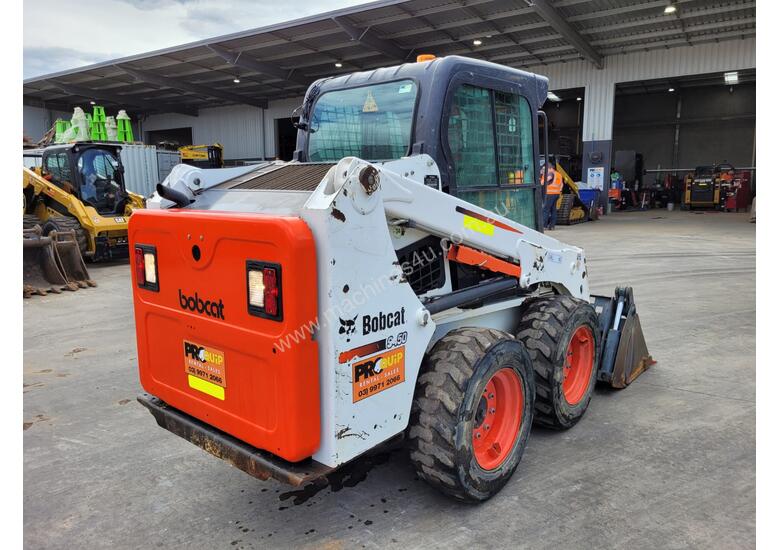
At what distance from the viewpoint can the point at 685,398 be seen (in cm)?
429

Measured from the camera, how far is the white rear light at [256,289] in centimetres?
226

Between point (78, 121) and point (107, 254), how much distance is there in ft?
13.6

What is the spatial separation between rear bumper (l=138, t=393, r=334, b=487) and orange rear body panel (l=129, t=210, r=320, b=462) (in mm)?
55

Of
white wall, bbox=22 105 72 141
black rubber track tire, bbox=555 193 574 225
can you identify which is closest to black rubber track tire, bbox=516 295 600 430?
black rubber track tire, bbox=555 193 574 225

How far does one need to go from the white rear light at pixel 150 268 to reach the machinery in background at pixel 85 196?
30.3 ft

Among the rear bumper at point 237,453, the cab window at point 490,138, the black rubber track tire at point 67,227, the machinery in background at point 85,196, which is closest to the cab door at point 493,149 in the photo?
the cab window at point 490,138

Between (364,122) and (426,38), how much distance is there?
16935mm

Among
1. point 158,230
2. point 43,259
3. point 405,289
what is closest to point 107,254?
point 43,259

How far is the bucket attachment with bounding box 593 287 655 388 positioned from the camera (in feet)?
14.5

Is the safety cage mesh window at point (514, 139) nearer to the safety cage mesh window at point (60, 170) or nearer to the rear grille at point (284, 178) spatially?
the rear grille at point (284, 178)

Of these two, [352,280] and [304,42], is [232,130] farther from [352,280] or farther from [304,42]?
[352,280]

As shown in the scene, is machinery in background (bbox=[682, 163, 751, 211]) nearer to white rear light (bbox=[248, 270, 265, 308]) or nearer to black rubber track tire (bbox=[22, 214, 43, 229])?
black rubber track tire (bbox=[22, 214, 43, 229])

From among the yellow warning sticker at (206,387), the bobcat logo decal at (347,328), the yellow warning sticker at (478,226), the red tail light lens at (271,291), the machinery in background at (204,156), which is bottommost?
the yellow warning sticker at (206,387)

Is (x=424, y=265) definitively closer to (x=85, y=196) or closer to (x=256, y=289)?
(x=256, y=289)
